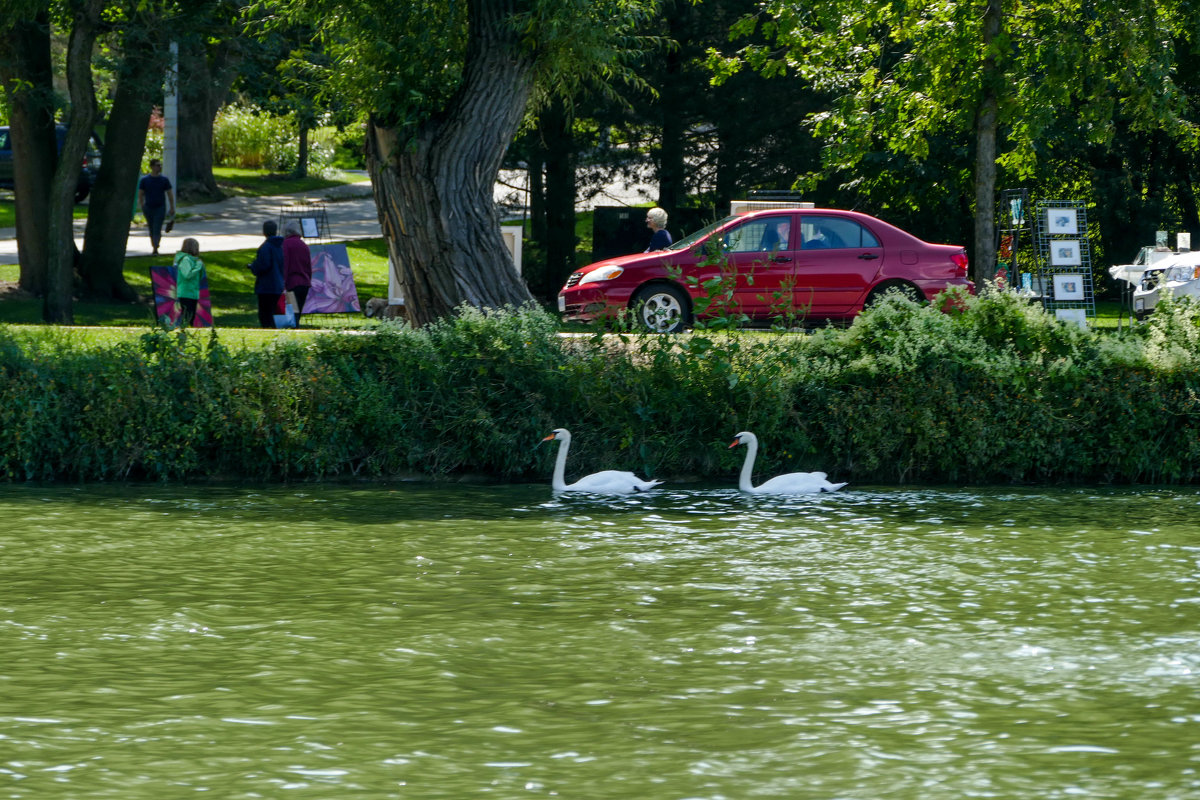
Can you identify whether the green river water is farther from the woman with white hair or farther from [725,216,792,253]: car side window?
the woman with white hair

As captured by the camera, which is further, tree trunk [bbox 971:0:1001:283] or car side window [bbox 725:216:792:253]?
car side window [bbox 725:216:792:253]

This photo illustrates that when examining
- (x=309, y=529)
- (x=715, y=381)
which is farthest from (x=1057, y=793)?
(x=715, y=381)

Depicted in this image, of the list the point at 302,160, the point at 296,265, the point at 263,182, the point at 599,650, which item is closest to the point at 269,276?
the point at 296,265

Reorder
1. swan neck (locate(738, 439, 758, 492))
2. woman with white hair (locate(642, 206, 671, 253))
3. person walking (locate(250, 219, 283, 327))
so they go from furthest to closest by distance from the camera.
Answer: person walking (locate(250, 219, 283, 327)), woman with white hair (locate(642, 206, 671, 253)), swan neck (locate(738, 439, 758, 492))

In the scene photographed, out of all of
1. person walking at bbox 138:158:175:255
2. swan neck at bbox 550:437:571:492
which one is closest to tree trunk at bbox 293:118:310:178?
person walking at bbox 138:158:175:255

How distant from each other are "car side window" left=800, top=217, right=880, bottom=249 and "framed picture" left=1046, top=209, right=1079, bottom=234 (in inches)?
128

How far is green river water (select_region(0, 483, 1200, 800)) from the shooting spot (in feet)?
22.1

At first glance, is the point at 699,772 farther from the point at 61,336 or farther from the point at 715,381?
the point at 61,336

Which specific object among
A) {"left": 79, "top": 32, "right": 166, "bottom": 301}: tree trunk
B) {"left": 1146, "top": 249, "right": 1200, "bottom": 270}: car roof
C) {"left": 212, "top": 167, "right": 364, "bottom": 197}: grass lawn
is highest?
{"left": 212, "top": 167, "right": 364, "bottom": 197}: grass lawn

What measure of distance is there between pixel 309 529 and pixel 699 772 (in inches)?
252

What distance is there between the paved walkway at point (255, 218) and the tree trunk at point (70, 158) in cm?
859

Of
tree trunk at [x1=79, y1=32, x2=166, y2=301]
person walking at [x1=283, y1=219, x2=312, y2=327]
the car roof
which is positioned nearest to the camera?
person walking at [x1=283, y1=219, x2=312, y2=327]

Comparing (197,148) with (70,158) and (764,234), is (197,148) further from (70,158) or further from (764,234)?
(764,234)

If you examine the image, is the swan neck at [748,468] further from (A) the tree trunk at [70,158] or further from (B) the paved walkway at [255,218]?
(B) the paved walkway at [255,218]
